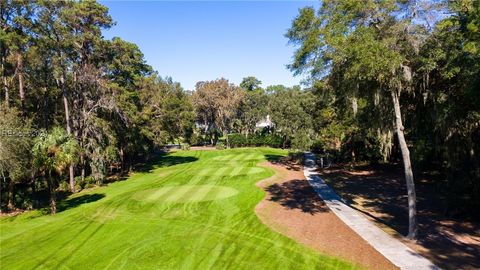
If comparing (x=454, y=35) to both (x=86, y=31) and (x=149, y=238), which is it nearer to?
(x=149, y=238)

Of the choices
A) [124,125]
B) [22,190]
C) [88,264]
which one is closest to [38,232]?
[88,264]

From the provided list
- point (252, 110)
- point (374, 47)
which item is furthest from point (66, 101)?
point (252, 110)

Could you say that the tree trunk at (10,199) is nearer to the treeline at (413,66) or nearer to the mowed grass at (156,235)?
the mowed grass at (156,235)

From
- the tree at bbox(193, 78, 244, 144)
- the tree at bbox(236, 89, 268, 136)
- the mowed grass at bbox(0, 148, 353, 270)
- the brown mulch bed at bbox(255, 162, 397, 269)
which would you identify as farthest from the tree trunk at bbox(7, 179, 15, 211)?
the tree at bbox(236, 89, 268, 136)

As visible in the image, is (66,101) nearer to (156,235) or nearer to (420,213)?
(156,235)

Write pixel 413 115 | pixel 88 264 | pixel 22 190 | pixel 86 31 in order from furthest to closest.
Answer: pixel 86 31 → pixel 22 190 → pixel 413 115 → pixel 88 264

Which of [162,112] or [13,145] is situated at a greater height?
[162,112]

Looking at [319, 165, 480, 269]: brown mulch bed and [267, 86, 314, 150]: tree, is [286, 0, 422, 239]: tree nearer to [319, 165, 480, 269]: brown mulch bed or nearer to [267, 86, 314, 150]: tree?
[319, 165, 480, 269]: brown mulch bed
